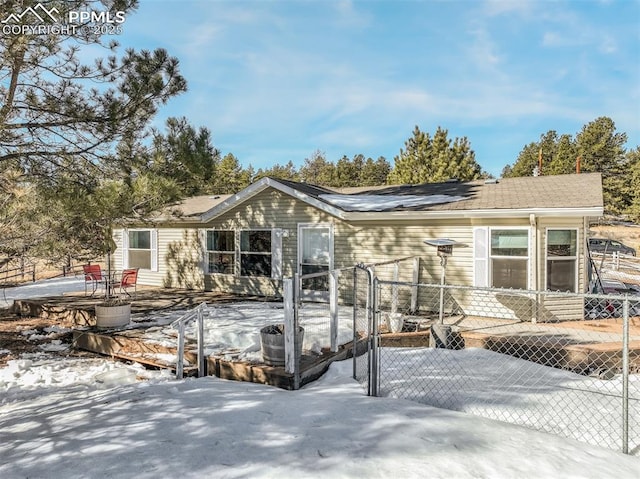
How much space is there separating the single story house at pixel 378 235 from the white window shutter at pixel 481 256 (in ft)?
0.07

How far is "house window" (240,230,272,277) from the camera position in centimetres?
1079

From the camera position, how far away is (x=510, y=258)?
8117mm

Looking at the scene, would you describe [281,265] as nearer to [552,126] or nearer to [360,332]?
[360,332]

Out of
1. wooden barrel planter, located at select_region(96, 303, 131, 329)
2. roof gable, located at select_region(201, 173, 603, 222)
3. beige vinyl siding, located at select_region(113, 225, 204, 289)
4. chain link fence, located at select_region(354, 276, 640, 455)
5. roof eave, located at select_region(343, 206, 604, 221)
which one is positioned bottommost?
chain link fence, located at select_region(354, 276, 640, 455)

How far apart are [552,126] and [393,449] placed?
4656 cm

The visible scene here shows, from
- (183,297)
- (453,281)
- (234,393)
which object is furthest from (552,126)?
(234,393)

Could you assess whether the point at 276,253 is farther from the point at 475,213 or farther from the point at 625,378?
the point at 625,378

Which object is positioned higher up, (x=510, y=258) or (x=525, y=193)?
(x=525, y=193)

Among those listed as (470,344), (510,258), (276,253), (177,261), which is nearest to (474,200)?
(510,258)

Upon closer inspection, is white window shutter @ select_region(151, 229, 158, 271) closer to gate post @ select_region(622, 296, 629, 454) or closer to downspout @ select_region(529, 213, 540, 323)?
downspout @ select_region(529, 213, 540, 323)

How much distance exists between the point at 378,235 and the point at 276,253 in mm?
2959

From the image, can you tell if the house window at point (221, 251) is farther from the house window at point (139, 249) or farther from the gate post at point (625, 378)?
the gate post at point (625, 378)

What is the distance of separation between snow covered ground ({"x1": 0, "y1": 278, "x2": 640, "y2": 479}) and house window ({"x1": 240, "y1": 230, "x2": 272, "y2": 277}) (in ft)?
20.1
